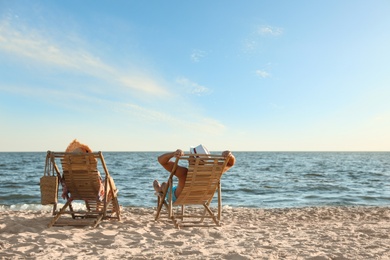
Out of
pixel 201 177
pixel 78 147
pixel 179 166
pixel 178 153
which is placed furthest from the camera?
pixel 78 147

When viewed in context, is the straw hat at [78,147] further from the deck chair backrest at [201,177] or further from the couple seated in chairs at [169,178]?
the deck chair backrest at [201,177]

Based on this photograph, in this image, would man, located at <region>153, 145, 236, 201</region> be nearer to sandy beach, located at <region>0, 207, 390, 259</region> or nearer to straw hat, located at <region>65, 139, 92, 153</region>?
sandy beach, located at <region>0, 207, 390, 259</region>

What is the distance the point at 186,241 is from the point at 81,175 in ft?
6.17

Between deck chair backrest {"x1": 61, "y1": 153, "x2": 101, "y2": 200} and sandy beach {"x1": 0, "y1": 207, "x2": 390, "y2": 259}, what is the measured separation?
526 millimetres

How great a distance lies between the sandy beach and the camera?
377 cm

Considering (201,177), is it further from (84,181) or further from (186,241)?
(84,181)

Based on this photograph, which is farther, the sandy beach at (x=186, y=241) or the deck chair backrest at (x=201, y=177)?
the deck chair backrest at (x=201, y=177)

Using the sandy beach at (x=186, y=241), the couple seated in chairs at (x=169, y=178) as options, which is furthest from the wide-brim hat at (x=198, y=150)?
the sandy beach at (x=186, y=241)

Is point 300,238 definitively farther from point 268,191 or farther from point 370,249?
point 268,191

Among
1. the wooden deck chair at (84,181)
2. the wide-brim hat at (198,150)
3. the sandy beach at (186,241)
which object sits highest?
the wide-brim hat at (198,150)

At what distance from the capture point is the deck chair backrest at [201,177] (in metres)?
5.08

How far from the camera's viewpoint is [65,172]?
211 inches

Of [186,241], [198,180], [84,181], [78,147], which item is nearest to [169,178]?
[198,180]

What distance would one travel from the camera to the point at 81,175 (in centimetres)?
534
